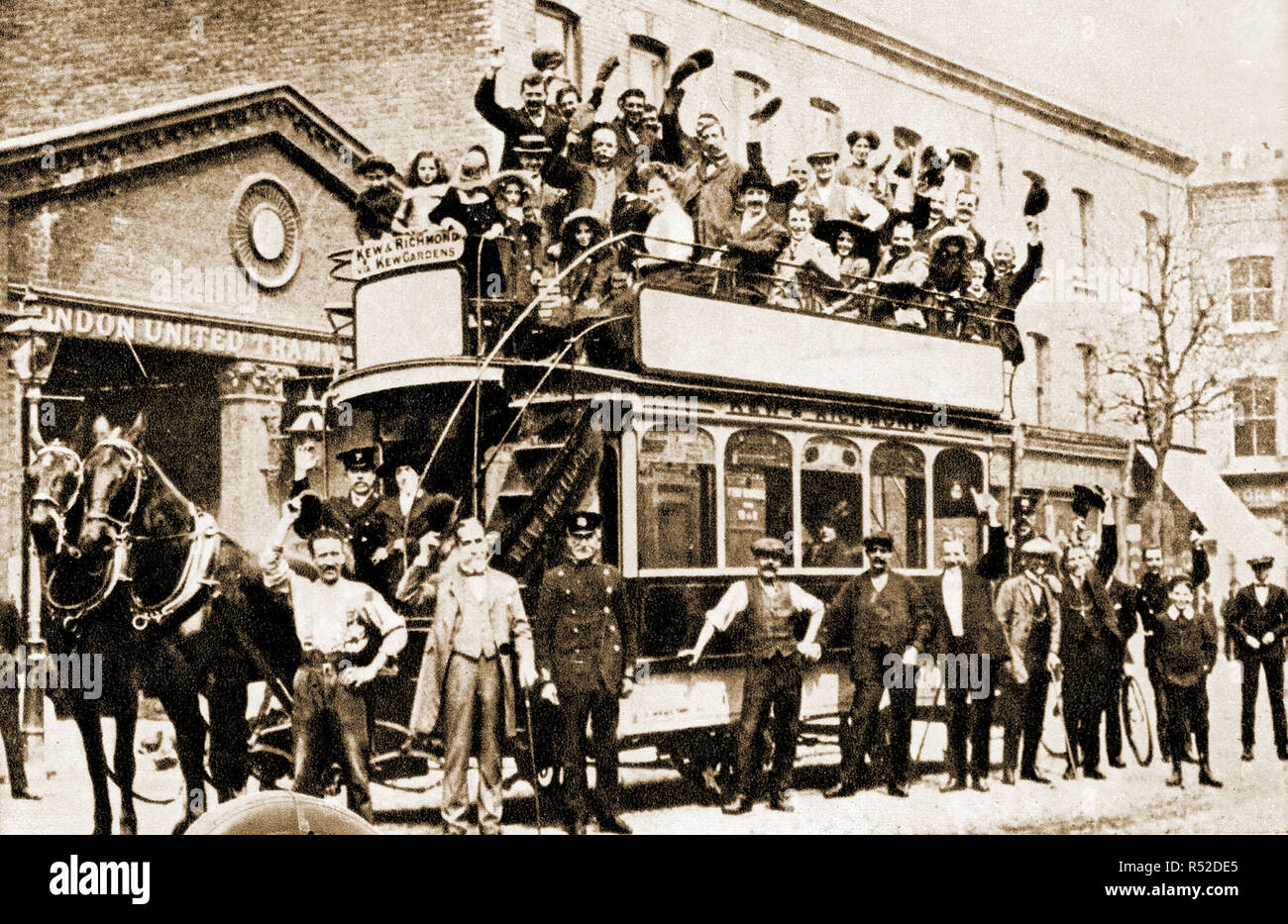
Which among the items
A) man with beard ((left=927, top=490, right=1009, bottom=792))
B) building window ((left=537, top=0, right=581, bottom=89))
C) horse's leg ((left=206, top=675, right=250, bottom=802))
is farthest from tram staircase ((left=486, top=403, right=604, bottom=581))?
building window ((left=537, top=0, right=581, bottom=89))

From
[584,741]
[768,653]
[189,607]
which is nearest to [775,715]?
[768,653]

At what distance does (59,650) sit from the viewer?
7551 mm

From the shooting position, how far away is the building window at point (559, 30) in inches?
525

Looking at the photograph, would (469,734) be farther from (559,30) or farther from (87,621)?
(559,30)

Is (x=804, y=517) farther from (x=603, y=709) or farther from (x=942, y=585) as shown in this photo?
(x=603, y=709)

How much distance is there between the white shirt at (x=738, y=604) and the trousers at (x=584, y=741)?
0.92 metres

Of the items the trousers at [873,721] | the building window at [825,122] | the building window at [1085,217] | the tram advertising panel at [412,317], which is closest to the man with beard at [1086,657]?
the trousers at [873,721]

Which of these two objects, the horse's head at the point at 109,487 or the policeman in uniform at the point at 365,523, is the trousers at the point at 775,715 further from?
the horse's head at the point at 109,487

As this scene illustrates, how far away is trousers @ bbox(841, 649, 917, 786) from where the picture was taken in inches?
355

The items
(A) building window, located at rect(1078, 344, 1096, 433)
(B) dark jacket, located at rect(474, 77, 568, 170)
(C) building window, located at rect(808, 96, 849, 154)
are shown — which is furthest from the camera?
(A) building window, located at rect(1078, 344, 1096, 433)

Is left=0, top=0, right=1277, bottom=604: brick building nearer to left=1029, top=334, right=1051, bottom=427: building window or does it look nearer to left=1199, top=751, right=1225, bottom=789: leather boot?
left=1029, top=334, right=1051, bottom=427: building window

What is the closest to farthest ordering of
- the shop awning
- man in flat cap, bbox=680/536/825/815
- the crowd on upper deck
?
man in flat cap, bbox=680/536/825/815 → the crowd on upper deck → the shop awning

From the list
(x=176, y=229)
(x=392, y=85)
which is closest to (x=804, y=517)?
(x=176, y=229)

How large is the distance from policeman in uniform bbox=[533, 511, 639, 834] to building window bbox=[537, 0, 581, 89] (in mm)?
6795
